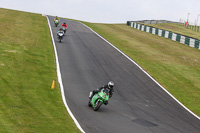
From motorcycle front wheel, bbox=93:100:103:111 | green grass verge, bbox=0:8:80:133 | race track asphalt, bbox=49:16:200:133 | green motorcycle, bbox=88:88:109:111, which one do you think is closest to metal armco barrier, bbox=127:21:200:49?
race track asphalt, bbox=49:16:200:133

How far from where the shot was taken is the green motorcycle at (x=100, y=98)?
630 inches

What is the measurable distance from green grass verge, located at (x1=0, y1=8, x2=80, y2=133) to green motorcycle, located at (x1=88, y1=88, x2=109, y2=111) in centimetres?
164

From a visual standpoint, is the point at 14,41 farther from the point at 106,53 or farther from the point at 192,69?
the point at 192,69

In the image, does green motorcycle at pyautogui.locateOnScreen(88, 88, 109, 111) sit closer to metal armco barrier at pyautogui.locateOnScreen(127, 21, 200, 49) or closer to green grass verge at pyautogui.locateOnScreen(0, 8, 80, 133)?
green grass verge at pyautogui.locateOnScreen(0, 8, 80, 133)

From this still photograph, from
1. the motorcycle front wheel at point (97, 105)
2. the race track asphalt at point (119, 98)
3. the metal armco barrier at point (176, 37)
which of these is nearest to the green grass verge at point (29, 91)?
the race track asphalt at point (119, 98)

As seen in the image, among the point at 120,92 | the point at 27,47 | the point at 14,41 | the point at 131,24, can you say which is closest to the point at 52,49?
the point at 27,47

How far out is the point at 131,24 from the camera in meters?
71.1

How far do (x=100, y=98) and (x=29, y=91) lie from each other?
14.6ft

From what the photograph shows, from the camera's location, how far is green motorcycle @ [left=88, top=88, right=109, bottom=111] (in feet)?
52.5

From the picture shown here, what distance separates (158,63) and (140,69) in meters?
4.42

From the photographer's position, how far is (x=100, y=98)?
16.0m

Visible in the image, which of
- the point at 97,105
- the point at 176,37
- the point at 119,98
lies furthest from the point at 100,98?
the point at 176,37

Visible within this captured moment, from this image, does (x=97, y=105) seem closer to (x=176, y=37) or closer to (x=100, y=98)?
(x=100, y=98)

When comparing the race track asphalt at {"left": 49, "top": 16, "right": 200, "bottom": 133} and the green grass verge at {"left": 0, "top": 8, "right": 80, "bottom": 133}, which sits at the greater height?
the green grass verge at {"left": 0, "top": 8, "right": 80, "bottom": 133}
